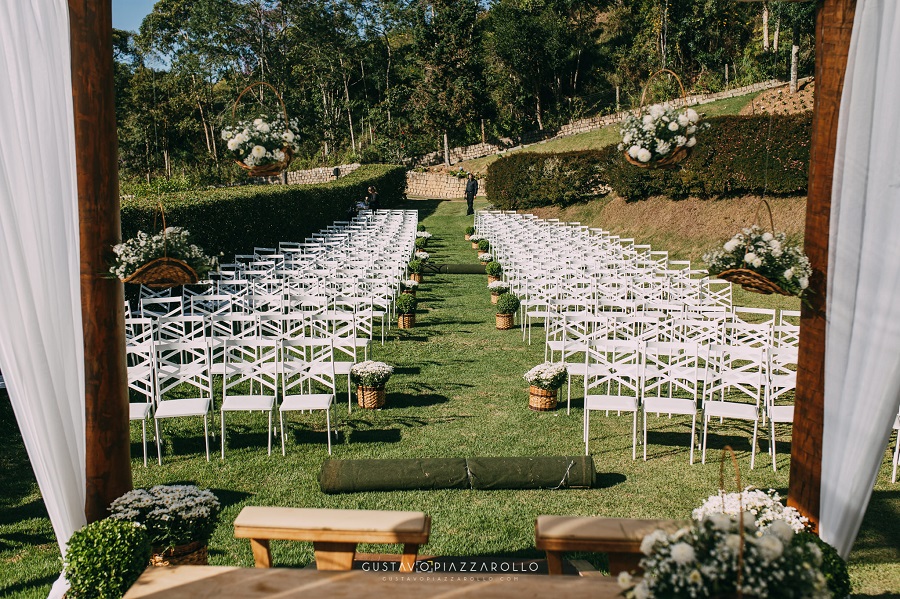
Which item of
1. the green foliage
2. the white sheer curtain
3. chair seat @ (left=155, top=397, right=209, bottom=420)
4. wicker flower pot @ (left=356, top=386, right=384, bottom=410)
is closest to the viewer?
the green foliage

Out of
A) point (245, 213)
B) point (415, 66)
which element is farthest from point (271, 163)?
point (415, 66)

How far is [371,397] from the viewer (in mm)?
8453

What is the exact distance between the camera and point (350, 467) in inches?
244

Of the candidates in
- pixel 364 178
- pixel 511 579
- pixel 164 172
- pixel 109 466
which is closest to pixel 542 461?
pixel 511 579

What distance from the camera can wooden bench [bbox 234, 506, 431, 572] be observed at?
4.05 metres

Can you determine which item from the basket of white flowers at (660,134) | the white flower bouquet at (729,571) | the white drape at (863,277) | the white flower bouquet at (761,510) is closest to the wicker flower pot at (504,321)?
the basket of white flowers at (660,134)

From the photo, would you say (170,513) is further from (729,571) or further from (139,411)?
(729,571)

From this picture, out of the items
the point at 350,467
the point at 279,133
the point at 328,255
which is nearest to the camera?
the point at 279,133

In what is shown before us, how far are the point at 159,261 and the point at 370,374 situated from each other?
4.42 meters

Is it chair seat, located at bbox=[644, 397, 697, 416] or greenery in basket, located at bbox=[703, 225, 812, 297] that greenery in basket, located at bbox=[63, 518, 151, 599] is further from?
chair seat, located at bbox=[644, 397, 697, 416]

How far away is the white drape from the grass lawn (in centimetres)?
129

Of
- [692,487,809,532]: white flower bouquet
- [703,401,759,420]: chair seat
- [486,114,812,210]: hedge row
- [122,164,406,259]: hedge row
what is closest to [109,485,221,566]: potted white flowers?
[692,487,809,532]: white flower bouquet

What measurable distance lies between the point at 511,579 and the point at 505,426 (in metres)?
4.28

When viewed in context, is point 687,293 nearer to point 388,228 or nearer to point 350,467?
point 350,467
